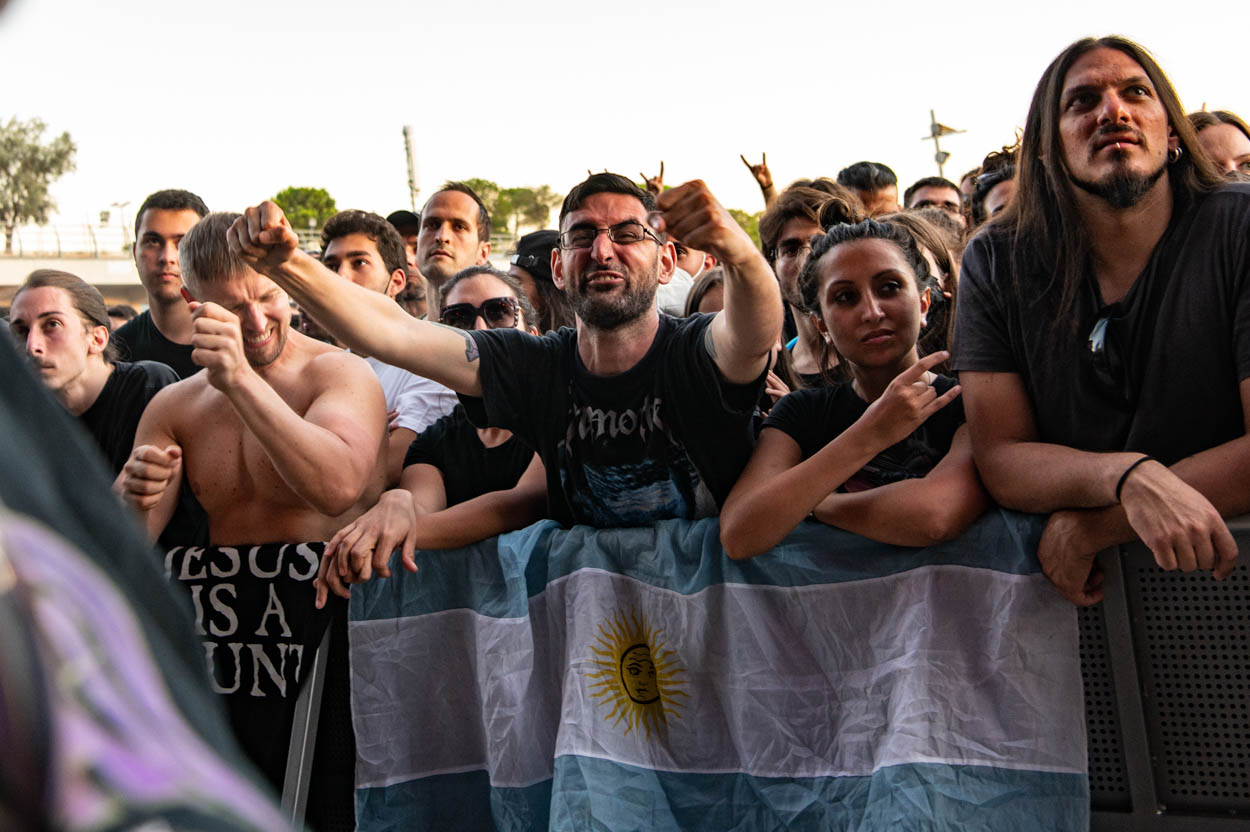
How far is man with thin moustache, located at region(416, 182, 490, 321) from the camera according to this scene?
550cm

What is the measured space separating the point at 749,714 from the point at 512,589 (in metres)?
0.77

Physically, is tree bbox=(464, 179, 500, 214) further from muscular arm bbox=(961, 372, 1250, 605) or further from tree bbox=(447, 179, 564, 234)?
muscular arm bbox=(961, 372, 1250, 605)

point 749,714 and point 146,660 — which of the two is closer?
point 146,660

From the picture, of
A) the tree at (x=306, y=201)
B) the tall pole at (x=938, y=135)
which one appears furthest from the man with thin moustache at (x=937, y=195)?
the tree at (x=306, y=201)

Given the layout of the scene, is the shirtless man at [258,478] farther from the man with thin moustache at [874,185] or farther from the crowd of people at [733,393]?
the man with thin moustache at [874,185]

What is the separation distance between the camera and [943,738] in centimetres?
268

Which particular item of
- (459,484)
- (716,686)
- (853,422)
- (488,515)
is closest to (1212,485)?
(853,422)

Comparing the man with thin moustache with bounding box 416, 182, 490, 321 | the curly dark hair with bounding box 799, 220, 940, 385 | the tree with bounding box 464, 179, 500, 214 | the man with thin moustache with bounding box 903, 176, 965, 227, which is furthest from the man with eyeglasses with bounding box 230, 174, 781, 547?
the tree with bounding box 464, 179, 500, 214

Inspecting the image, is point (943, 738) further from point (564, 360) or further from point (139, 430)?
point (139, 430)

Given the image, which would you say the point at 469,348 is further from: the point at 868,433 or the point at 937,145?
the point at 937,145

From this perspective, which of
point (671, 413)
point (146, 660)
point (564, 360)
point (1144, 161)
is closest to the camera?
point (146, 660)

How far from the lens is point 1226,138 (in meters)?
4.50

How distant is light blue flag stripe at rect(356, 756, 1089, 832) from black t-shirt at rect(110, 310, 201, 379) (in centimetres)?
271

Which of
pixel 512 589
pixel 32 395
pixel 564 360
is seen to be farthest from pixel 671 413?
pixel 32 395
